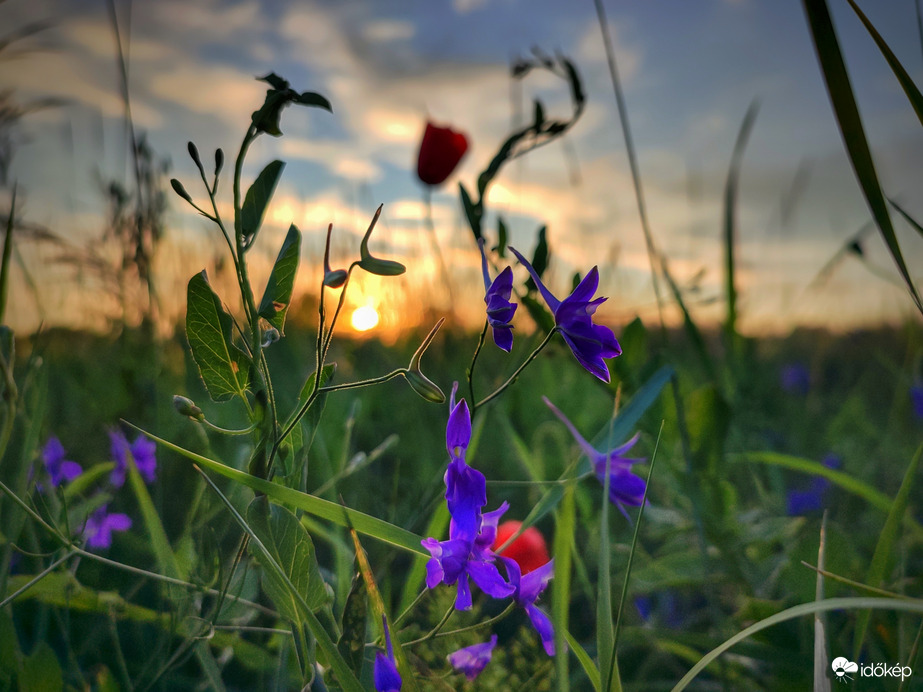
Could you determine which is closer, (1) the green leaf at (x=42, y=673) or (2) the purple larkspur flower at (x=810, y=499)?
(1) the green leaf at (x=42, y=673)

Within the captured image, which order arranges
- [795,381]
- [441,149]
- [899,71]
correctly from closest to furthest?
[899,71] → [441,149] → [795,381]

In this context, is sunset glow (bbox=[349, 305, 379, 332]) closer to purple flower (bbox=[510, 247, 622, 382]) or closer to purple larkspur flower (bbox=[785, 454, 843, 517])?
purple flower (bbox=[510, 247, 622, 382])

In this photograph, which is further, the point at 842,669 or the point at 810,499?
the point at 810,499

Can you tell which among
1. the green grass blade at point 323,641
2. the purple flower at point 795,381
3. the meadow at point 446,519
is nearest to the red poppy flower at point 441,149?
the meadow at point 446,519

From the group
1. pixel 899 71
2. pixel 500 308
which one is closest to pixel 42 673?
pixel 500 308

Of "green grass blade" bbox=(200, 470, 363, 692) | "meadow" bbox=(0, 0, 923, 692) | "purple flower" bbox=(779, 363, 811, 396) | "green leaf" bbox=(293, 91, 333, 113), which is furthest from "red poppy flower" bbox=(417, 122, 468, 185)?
"purple flower" bbox=(779, 363, 811, 396)

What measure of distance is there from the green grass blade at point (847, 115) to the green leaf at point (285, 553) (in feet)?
1.41

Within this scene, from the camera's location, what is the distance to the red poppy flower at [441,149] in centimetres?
95

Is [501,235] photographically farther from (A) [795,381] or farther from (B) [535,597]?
(A) [795,381]

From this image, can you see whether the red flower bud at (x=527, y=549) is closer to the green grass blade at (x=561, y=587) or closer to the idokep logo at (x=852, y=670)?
the green grass blade at (x=561, y=587)

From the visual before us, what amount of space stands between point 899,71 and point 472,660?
516mm

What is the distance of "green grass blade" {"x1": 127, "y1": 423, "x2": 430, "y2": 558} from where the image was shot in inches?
13.2

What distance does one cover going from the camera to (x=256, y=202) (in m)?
0.35

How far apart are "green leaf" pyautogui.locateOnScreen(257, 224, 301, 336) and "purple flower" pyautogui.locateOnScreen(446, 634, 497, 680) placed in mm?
286
